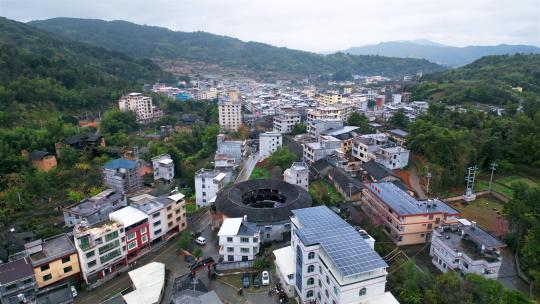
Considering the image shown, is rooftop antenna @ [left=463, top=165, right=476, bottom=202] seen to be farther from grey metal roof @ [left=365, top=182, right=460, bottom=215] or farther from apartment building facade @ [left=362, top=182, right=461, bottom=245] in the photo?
apartment building facade @ [left=362, top=182, right=461, bottom=245]

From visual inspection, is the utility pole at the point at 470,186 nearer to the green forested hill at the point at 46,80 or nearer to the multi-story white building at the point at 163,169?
the multi-story white building at the point at 163,169

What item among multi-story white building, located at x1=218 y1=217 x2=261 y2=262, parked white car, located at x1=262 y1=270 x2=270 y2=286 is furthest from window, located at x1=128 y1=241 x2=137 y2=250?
parked white car, located at x1=262 y1=270 x2=270 y2=286

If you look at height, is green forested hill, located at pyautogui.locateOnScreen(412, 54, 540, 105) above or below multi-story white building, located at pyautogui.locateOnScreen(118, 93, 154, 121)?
above

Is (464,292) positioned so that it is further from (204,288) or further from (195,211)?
(195,211)

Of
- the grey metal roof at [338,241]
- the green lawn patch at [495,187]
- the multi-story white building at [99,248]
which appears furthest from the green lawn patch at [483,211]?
the multi-story white building at [99,248]

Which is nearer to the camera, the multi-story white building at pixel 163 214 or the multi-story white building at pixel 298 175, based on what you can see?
the multi-story white building at pixel 163 214

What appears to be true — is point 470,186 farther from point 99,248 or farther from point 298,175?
point 99,248

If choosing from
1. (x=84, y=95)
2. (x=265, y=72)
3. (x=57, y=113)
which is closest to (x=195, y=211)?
(x=57, y=113)
